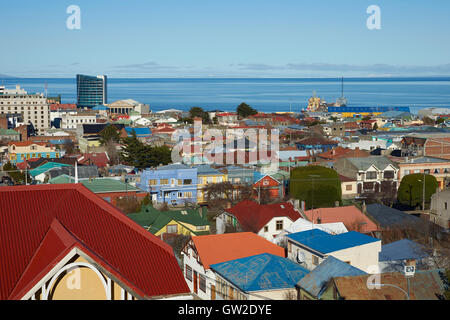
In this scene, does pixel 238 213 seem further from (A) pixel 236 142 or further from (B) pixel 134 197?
(A) pixel 236 142

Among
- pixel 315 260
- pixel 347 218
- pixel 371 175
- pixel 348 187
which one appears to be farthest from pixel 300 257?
pixel 371 175

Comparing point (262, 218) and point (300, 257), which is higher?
point (300, 257)

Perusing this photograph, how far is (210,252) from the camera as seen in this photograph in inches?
335

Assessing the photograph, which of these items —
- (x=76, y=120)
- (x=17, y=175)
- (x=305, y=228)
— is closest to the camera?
(x=305, y=228)

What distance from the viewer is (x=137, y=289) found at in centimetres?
325

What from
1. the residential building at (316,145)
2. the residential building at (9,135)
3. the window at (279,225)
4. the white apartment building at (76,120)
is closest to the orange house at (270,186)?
the window at (279,225)

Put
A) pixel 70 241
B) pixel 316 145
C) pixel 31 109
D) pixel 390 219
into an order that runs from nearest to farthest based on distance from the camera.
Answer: pixel 70 241
pixel 390 219
pixel 316 145
pixel 31 109

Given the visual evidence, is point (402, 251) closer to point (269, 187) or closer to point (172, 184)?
point (269, 187)

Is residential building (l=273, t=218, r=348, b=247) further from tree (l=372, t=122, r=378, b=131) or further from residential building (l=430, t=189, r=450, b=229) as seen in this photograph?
tree (l=372, t=122, r=378, b=131)

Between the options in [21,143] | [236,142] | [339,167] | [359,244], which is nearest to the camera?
[359,244]

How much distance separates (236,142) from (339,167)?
20.7 ft

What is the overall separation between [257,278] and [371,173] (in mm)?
13307

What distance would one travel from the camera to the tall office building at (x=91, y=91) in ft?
290
